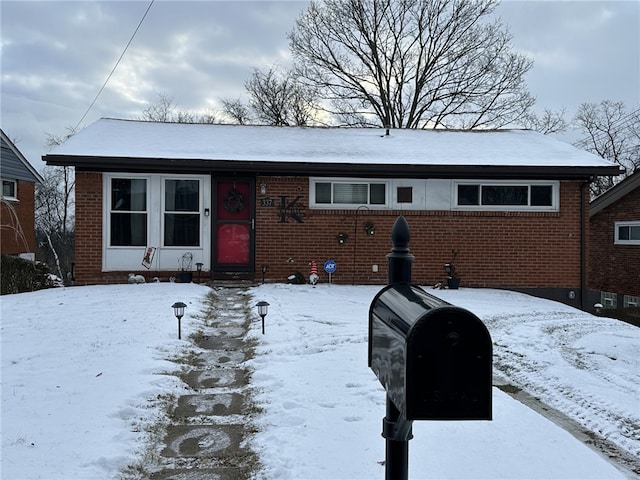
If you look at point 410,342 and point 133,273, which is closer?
point 410,342

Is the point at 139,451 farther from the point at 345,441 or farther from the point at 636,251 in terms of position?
the point at 636,251

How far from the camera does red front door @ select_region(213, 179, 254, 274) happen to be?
1087 cm

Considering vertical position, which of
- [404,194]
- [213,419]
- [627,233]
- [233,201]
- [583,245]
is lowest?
[213,419]

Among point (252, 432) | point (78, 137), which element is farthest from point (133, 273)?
point (252, 432)

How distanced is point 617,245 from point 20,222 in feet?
76.0

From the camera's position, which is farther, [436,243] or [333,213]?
[436,243]

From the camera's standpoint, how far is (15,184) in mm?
21359

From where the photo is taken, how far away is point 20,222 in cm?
2141

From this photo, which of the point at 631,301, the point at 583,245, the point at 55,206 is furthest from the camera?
the point at 55,206

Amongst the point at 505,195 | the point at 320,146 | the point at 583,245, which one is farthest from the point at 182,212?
the point at 583,245

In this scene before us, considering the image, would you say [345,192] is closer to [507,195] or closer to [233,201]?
[233,201]

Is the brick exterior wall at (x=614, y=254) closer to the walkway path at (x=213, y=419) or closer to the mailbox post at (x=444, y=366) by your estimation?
the walkway path at (x=213, y=419)

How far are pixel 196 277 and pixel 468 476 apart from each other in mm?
8538

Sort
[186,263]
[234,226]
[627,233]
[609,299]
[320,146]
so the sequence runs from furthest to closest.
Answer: [609,299], [627,233], [320,146], [234,226], [186,263]
